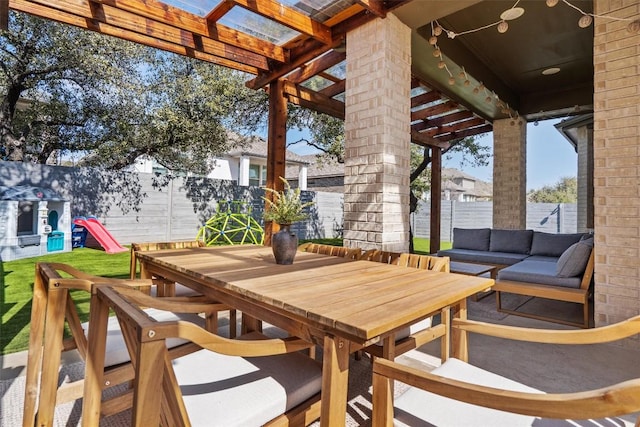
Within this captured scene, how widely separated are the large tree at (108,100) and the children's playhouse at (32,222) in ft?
6.36

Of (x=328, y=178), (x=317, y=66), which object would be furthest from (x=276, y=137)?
(x=328, y=178)

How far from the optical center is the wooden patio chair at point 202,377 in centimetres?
87

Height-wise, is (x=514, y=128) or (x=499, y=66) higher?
(x=499, y=66)

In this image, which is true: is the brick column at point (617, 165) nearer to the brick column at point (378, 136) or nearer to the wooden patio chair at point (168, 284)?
the brick column at point (378, 136)

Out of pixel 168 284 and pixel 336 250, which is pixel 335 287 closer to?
pixel 336 250

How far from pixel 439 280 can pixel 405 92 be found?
2.38m

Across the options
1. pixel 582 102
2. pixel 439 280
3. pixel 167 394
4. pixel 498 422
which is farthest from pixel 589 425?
pixel 582 102

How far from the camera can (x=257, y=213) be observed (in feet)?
31.7

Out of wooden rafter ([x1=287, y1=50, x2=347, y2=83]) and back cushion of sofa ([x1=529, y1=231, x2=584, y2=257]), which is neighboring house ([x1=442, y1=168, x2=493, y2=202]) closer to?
back cushion of sofa ([x1=529, y1=231, x2=584, y2=257])

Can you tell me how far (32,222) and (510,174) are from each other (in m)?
9.73

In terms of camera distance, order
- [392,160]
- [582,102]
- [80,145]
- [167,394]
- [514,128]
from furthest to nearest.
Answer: [80,145] < [514,128] < [582,102] < [392,160] < [167,394]

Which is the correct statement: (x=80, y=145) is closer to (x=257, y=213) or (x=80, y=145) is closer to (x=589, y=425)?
(x=257, y=213)

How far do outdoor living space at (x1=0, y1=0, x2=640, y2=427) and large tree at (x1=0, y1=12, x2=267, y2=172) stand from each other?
3840mm

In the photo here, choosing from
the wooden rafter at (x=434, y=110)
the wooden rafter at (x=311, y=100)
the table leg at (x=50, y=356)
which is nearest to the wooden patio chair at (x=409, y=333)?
the table leg at (x=50, y=356)
